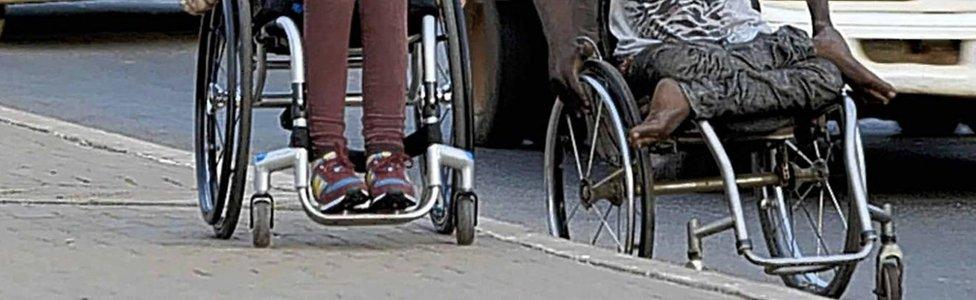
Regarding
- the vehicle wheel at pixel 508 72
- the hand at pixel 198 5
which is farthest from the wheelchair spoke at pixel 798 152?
the vehicle wheel at pixel 508 72

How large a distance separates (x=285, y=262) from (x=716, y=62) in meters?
1.15

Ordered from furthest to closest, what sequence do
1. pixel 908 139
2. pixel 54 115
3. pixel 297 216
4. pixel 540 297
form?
pixel 54 115, pixel 908 139, pixel 297 216, pixel 540 297

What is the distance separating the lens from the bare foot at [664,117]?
18.3ft

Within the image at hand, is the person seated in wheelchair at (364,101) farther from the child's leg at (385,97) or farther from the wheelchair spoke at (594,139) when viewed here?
the wheelchair spoke at (594,139)

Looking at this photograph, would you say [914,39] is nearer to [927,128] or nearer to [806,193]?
[806,193]

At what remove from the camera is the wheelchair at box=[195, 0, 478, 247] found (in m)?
5.69

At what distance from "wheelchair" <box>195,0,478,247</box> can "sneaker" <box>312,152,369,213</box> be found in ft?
0.09

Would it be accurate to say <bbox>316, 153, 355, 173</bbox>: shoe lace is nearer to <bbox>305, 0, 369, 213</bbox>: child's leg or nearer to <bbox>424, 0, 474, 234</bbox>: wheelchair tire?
<bbox>305, 0, 369, 213</bbox>: child's leg

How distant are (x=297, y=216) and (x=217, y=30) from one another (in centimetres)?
→ 75

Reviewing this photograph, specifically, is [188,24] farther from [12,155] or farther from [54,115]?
[12,155]

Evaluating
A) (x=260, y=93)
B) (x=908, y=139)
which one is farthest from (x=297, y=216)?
(x=908, y=139)

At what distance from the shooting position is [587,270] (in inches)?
219

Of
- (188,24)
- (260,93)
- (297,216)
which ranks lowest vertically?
(188,24)

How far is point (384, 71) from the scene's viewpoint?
568 centimetres
